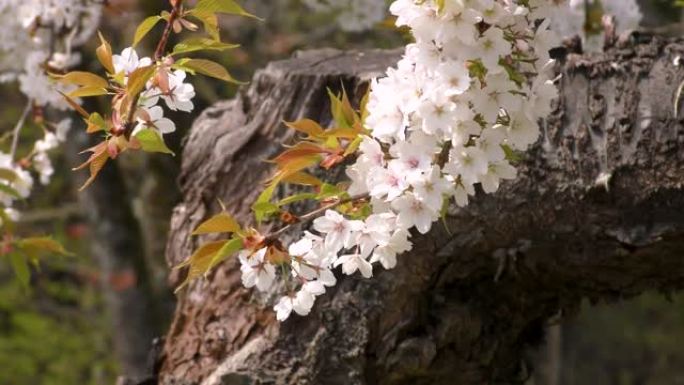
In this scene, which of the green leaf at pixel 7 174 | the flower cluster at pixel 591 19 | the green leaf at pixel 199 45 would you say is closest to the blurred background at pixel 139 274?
the green leaf at pixel 7 174

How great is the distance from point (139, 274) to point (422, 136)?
10.7ft

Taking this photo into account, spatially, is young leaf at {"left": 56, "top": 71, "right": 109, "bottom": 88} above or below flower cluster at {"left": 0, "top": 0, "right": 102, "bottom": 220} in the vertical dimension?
below

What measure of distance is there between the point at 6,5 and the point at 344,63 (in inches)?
41.8

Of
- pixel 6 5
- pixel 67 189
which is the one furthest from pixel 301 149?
pixel 67 189

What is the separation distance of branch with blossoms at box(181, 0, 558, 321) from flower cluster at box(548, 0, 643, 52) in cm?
84

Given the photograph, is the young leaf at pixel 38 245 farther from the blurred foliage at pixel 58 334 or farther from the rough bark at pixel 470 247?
the blurred foliage at pixel 58 334

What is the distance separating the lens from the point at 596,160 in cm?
215

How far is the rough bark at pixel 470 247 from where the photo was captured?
2145mm

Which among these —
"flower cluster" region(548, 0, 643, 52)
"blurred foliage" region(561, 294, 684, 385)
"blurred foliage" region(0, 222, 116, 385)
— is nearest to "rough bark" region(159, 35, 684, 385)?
"flower cluster" region(548, 0, 643, 52)

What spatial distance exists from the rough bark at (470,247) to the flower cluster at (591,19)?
0.75 ft

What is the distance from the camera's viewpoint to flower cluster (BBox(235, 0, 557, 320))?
1.50 metres

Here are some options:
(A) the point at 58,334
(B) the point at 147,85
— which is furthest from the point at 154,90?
(A) the point at 58,334

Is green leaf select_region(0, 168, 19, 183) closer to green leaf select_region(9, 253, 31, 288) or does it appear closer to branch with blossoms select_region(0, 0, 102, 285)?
branch with blossoms select_region(0, 0, 102, 285)

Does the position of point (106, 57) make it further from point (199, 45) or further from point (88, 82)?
point (199, 45)
